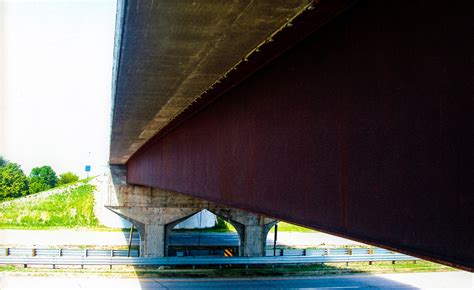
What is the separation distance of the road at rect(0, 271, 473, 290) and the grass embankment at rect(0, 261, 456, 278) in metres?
0.90

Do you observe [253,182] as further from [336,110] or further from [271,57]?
[336,110]

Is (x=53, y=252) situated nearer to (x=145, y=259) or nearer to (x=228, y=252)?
(x=145, y=259)

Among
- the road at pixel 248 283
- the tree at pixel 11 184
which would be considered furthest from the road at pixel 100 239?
the tree at pixel 11 184

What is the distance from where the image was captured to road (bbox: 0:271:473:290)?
2619cm

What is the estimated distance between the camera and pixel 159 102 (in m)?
12.1

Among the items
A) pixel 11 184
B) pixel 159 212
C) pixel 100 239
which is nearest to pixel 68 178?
pixel 11 184

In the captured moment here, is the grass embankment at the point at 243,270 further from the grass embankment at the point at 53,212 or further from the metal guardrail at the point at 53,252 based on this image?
the grass embankment at the point at 53,212

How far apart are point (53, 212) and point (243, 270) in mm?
26817

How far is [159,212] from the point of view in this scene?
34.7m

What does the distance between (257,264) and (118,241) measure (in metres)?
14.7

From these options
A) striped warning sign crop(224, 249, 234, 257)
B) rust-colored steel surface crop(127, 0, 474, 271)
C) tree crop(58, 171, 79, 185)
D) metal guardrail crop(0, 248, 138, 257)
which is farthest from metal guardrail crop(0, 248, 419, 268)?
tree crop(58, 171, 79, 185)

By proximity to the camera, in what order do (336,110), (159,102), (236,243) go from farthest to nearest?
(236,243)
(159,102)
(336,110)

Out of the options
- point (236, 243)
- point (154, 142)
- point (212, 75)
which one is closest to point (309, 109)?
point (212, 75)

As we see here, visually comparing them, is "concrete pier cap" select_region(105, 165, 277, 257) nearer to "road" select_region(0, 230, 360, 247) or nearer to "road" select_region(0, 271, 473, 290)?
"road" select_region(0, 271, 473, 290)
